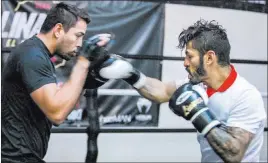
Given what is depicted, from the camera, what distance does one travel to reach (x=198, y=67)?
8.11 ft

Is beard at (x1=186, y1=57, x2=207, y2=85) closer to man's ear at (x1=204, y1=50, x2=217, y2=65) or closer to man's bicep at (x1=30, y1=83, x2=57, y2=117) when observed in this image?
man's ear at (x1=204, y1=50, x2=217, y2=65)

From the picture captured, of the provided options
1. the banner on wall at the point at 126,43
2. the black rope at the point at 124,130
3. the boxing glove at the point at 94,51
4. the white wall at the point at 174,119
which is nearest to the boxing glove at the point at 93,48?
the boxing glove at the point at 94,51

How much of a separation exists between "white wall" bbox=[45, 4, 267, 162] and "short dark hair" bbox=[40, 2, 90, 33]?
1791mm

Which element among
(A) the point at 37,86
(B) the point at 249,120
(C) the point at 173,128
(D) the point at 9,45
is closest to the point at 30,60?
(A) the point at 37,86

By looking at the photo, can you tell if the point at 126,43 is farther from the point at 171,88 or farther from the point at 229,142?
the point at 229,142

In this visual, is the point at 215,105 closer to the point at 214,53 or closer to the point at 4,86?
the point at 214,53

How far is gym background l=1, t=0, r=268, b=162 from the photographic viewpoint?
4.02 metres

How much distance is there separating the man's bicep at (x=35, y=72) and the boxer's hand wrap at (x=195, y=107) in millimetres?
518

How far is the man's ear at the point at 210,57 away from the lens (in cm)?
244

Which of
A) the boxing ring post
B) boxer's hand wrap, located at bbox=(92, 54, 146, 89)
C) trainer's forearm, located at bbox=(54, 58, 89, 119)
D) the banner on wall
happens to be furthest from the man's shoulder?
the banner on wall

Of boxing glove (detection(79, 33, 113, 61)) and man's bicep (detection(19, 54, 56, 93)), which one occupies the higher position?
boxing glove (detection(79, 33, 113, 61))

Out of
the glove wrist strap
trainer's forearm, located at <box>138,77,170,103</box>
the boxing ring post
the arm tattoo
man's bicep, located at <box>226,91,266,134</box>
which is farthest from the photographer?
the boxing ring post

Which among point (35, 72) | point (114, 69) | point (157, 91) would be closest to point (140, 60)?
point (157, 91)

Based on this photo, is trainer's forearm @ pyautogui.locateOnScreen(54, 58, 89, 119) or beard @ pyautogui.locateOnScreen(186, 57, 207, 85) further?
beard @ pyautogui.locateOnScreen(186, 57, 207, 85)
